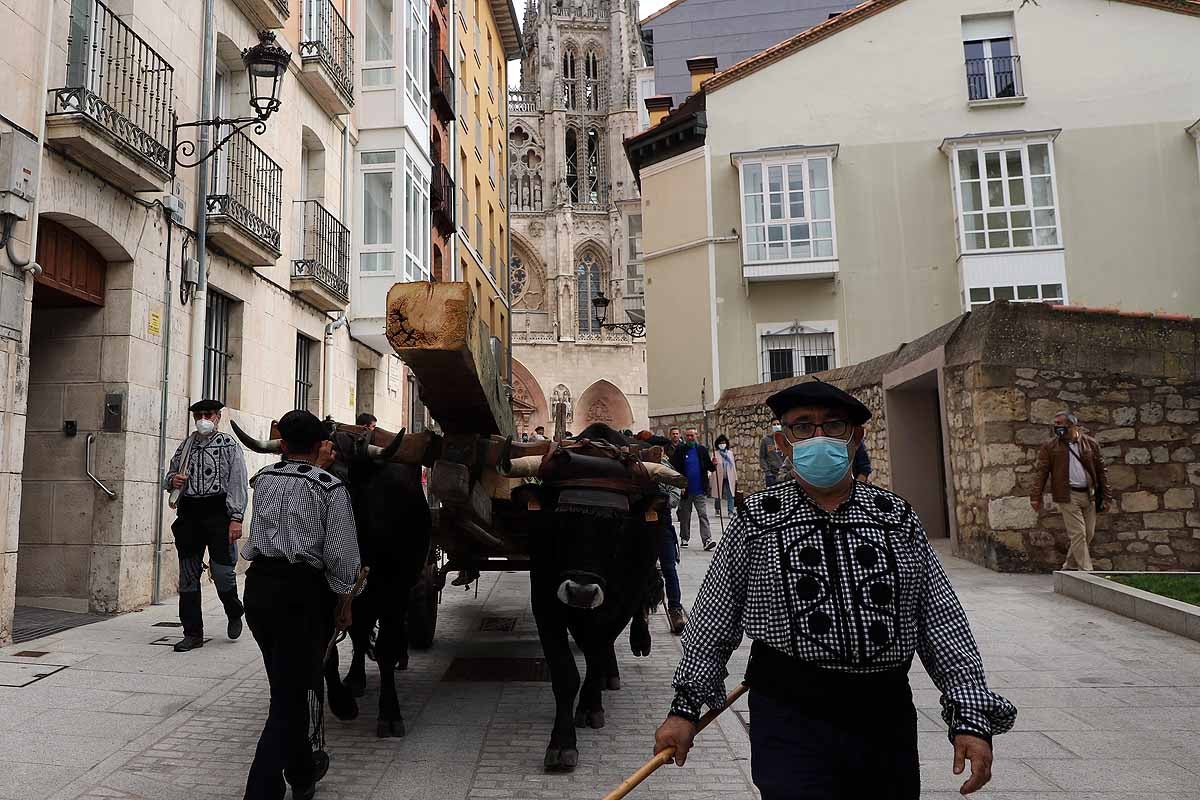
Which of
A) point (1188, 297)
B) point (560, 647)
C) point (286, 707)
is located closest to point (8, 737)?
point (286, 707)

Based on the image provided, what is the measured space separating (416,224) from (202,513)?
959 centimetres

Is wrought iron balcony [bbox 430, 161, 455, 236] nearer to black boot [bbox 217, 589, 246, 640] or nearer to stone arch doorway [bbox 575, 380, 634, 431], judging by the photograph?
black boot [bbox 217, 589, 246, 640]

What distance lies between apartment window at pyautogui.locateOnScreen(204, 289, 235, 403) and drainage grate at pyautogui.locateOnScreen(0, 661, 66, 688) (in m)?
4.46

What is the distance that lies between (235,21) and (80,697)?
8424 millimetres

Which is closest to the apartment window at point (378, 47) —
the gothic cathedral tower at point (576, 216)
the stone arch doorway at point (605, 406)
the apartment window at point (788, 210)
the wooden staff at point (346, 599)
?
the apartment window at point (788, 210)

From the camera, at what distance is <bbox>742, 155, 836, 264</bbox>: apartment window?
2195cm

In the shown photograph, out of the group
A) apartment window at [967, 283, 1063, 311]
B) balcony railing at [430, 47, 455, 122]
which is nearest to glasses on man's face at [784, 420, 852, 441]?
balcony railing at [430, 47, 455, 122]

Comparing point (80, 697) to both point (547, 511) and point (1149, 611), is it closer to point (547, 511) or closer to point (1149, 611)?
point (547, 511)

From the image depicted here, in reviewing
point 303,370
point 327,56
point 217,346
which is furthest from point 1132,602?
point 327,56

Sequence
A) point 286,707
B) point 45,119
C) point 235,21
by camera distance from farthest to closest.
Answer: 1. point 235,21
2. point 45,119
3. point 286,707

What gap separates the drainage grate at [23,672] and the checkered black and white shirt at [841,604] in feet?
16.0

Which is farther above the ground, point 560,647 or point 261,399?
point 261,399

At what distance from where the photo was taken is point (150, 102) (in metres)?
8.27

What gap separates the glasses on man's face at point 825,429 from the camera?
229 cm
